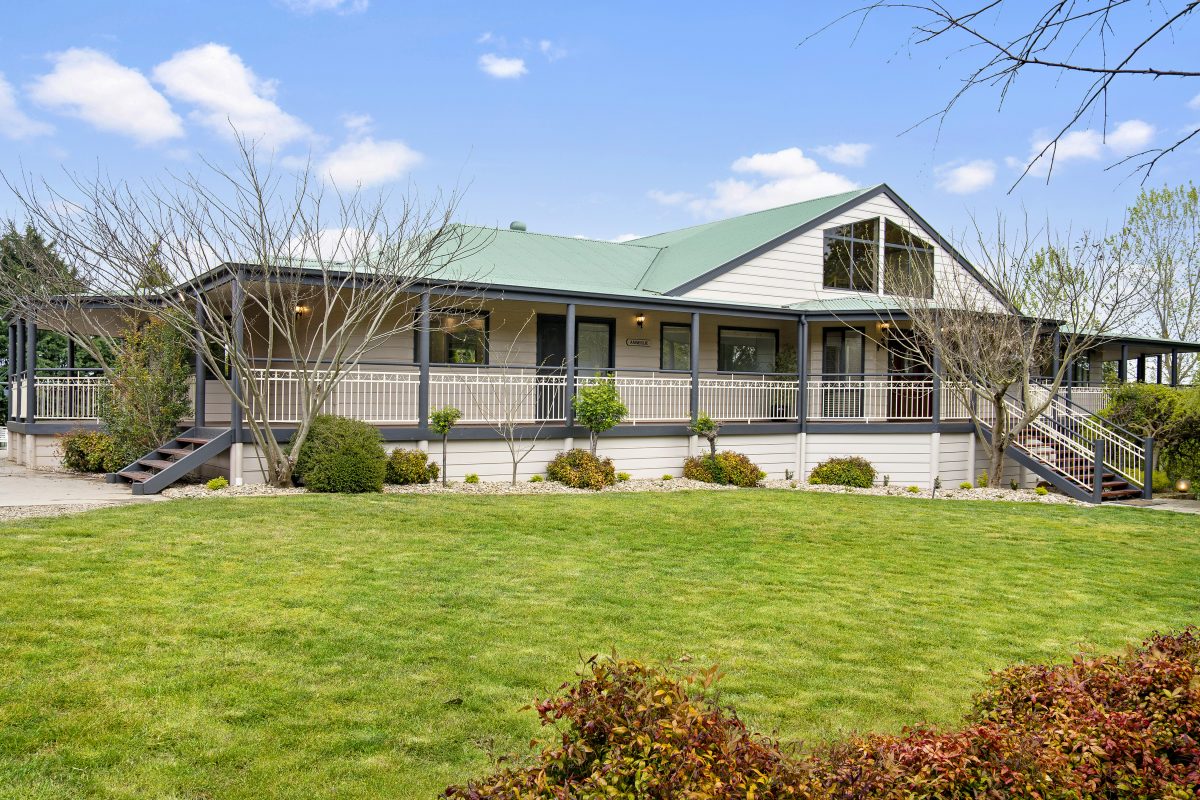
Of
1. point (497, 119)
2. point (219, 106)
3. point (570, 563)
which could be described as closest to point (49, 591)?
point (570, 563)

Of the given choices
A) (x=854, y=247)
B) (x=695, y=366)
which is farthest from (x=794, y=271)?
(x=695, y=366)

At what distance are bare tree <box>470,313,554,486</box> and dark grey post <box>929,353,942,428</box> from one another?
7376mm

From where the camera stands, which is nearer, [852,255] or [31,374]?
[31,374]

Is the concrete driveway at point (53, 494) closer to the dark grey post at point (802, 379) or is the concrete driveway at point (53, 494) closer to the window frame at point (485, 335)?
the window frame at point (485, 335)

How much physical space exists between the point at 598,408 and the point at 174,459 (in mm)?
7084

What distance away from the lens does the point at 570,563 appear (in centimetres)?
830

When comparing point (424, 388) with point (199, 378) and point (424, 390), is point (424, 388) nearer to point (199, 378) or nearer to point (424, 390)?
point (424, 390)

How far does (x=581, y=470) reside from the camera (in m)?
14.9

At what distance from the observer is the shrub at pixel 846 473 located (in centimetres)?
1677

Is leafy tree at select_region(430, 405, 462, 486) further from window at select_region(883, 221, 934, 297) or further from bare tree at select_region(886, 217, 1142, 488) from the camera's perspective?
window at select_region(883, 221, 934, 297)

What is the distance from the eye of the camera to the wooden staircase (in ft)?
41.1

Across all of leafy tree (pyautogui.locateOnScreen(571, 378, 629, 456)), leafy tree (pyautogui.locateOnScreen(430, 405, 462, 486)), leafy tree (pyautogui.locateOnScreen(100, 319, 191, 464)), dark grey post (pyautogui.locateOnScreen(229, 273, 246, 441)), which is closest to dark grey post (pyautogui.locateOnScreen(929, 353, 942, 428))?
leafy tree (pyautogui.locateOnScreen(571, 378, 629, 456))

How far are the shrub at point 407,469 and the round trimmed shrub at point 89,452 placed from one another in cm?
521

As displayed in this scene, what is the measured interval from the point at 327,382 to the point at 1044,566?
10028mm
